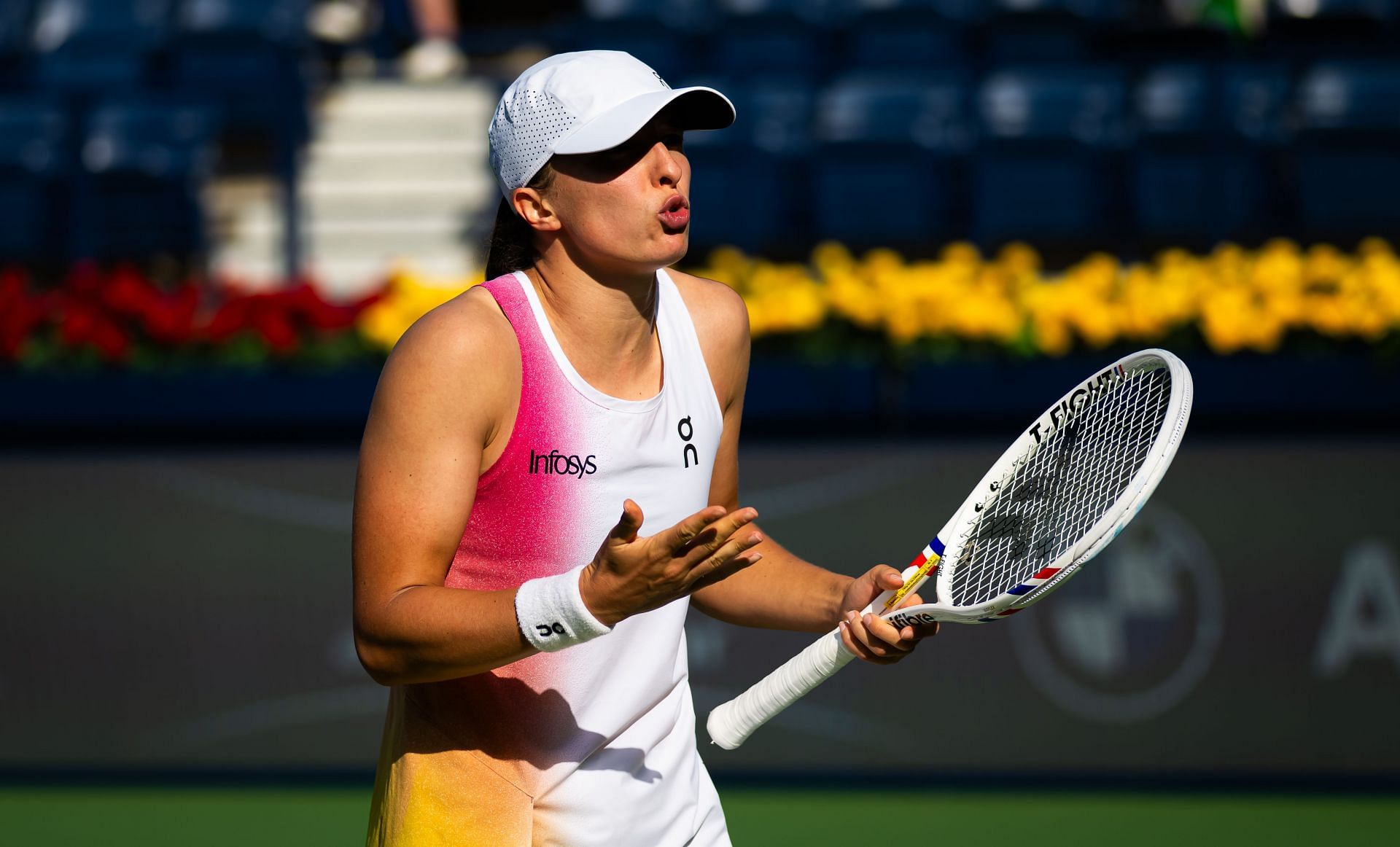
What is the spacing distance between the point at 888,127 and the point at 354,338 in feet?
11.6

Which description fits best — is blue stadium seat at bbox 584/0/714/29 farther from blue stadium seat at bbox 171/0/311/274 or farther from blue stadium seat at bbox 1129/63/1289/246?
blue stadium seat at bbox 1129/63/1289/246

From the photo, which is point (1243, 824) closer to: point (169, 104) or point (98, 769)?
point (98, 769)

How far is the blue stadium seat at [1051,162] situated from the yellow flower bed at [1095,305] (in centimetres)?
211

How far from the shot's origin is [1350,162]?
7.40m

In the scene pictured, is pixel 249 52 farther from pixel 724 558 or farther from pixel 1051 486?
pixel 724 558

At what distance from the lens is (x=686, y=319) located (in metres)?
2.33

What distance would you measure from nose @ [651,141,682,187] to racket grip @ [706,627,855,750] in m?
0.68

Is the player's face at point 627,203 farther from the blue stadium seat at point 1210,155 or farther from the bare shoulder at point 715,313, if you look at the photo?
the blue stadium seat at point 1210,155

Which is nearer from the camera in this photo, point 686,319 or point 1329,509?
point 686,319

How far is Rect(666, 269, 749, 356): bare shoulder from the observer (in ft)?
7.79

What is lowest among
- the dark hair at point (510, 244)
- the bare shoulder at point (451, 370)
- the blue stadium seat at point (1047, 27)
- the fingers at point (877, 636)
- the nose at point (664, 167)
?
the fingers at point (877, 636)

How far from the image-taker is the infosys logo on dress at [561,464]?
2.07 metres

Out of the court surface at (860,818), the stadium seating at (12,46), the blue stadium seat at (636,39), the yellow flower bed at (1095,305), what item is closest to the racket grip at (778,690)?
the court surface at (860,818)

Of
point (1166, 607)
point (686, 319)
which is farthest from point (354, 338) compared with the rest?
point (686, 319)
